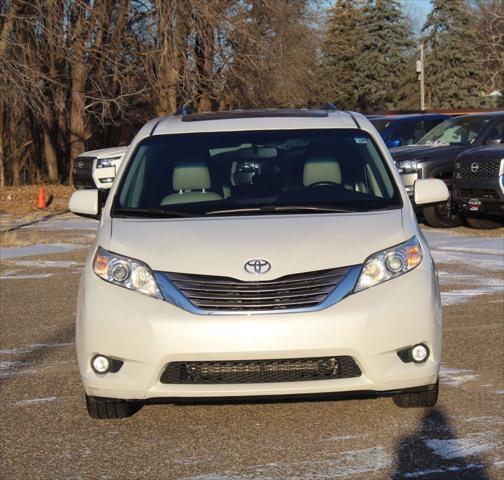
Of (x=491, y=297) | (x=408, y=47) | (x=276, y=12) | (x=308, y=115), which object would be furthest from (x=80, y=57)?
(x=408, y=47)

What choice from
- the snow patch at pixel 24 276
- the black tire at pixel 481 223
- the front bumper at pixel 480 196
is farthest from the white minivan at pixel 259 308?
the black tire at pixel 481 223

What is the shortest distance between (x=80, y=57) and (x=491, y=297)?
62.9ft

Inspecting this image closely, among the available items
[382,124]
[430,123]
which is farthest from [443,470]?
[430,123]

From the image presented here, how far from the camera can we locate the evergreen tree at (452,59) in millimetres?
75250

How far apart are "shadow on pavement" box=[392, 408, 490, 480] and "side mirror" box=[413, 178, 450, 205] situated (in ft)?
5.50

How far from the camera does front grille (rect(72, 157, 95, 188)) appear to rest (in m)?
23.3

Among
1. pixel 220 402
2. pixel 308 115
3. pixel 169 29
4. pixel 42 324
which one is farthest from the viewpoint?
pixel 169 29

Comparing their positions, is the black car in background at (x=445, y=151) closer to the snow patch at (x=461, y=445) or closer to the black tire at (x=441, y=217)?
the black tire at (x=441, y=217)

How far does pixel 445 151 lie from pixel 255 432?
12894mm

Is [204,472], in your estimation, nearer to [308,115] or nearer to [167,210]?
[167,210]

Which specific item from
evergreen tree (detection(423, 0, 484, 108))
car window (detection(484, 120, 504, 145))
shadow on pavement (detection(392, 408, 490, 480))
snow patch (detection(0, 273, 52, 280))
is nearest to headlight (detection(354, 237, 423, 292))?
shadow on pavement (detection(392, 408, 490, 480))

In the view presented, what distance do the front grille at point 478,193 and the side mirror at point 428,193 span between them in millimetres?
9385

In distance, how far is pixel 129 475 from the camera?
530 centimetres

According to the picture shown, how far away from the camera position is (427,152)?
1814 centimetres
